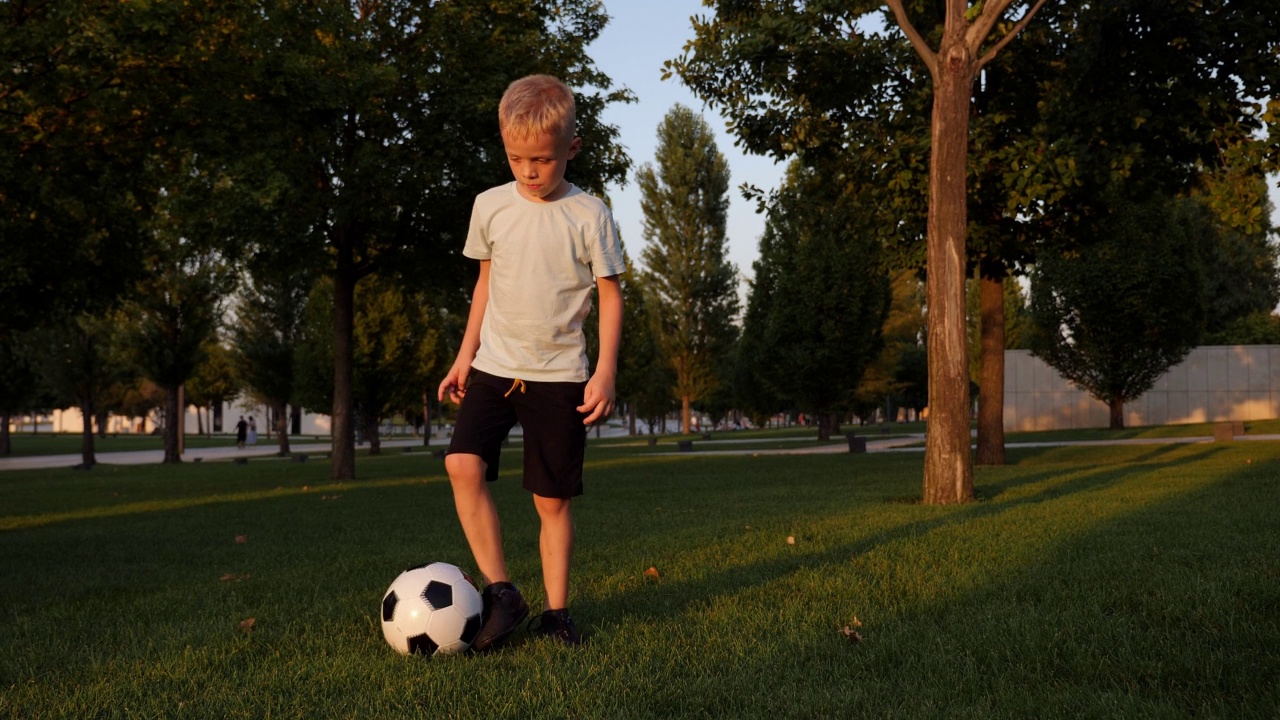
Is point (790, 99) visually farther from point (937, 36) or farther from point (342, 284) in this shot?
point (342, 284)

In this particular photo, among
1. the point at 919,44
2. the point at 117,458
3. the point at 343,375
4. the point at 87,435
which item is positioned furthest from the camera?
the point at 117,458

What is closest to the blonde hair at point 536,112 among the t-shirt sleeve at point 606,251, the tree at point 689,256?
the t-shirt sleeve at point 606,251

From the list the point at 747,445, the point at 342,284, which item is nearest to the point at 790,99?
the point at 342,284

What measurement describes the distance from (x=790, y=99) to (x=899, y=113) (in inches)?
68.6

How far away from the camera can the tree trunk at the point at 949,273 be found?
11.1m

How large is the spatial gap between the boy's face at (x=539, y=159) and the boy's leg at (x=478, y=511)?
121cm

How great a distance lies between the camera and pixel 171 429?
33156 millimetres

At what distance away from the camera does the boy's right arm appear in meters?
4.39

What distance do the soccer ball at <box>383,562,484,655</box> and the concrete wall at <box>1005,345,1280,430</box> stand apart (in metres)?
→ 36.3

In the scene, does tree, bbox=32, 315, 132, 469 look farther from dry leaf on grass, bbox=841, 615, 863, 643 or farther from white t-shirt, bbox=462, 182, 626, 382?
dry leaf on grass, bbox=841, 615, 863, 643

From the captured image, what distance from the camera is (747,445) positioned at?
33219 millimetres

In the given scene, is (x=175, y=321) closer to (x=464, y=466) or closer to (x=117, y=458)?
(x=117, y=458)

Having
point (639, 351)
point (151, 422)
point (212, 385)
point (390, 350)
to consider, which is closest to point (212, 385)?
point (212, 385)

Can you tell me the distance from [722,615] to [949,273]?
24.4 ft
